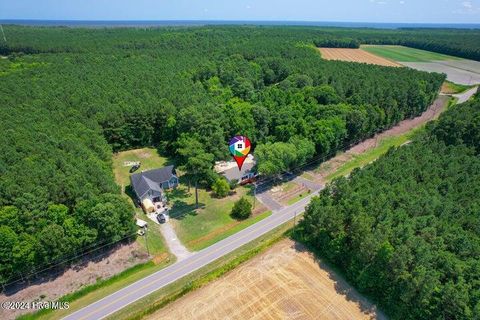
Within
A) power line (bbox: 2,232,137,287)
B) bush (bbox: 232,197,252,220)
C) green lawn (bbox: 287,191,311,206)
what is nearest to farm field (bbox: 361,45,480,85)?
green lawn (bbox: 287,191,311,206)

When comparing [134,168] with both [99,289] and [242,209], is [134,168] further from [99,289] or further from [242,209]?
[99,289]

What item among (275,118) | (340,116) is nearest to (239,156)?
(275,118)

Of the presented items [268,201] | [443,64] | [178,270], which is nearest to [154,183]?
[178,270]

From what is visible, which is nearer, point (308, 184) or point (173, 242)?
point (173, 242)

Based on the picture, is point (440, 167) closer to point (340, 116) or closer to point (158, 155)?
point (340, 116)

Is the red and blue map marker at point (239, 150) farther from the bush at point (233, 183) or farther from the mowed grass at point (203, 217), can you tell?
the mowed grass at point (203, 217)

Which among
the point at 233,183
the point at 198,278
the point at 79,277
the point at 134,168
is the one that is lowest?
the point at 198,278

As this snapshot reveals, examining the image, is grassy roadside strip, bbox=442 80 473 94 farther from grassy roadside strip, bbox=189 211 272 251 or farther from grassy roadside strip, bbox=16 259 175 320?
grassy roadside strip, bbox=16 259 175 320
